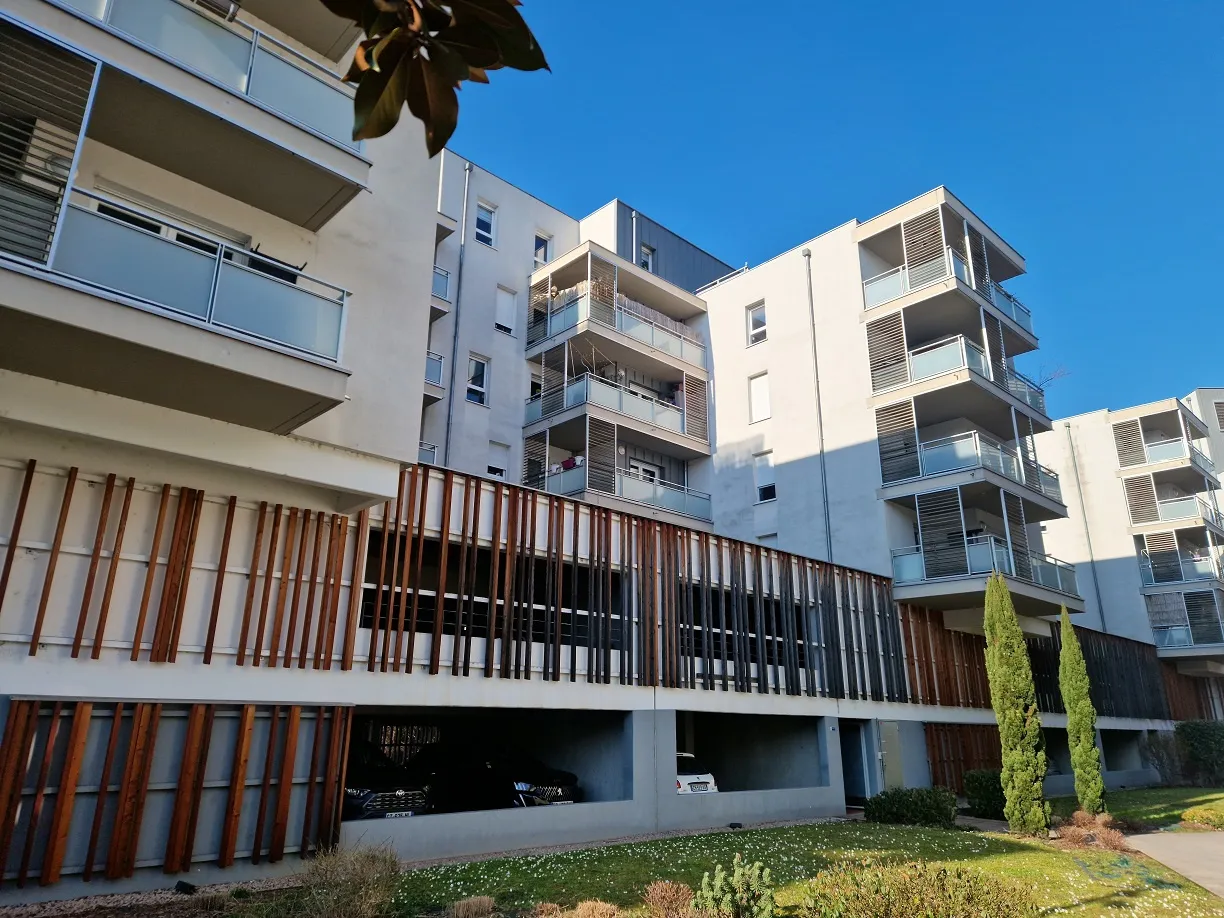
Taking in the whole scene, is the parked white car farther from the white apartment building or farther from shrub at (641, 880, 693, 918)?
shrub at (641, 880, 693, 918)

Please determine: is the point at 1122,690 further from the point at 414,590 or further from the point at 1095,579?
the point at 414,590

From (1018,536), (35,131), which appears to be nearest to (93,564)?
(35,131)

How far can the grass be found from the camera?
19141 mm

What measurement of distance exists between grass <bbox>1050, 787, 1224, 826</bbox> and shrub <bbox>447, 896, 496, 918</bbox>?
53.3 ft

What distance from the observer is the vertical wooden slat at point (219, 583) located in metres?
10.1

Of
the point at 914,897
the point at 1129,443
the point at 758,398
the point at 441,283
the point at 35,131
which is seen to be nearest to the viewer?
the point at 914,897

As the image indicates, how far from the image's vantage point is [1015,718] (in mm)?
15953

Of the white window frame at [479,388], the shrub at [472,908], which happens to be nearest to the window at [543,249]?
the white window frame at [479,388]

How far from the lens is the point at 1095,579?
36.8 meters

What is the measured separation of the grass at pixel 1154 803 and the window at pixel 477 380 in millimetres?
19087

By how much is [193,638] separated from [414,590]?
10.4 feet

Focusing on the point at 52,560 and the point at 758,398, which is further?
the point at 758,398

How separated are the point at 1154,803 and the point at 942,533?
9791 millimetres

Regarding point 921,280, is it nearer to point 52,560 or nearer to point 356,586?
point 356,586
